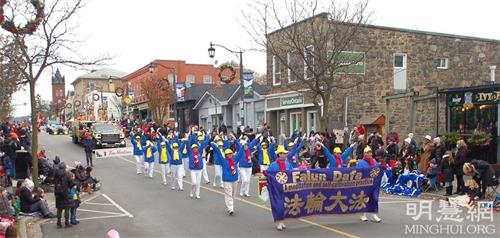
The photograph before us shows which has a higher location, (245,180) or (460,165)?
(460,165)

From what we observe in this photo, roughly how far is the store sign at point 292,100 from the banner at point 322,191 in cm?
1856

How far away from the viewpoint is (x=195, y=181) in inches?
618

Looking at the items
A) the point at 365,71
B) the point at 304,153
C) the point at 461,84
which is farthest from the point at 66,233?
the point at 461,84

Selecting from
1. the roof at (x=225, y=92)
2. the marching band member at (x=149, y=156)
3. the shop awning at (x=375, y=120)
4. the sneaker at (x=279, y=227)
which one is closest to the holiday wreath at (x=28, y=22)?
the marching band member at (x=149, y=156)

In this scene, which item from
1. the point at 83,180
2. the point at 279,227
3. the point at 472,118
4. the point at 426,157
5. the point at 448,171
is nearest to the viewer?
the point at 279,227

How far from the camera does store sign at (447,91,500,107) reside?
18.8 m

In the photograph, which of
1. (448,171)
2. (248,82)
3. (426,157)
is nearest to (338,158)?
(448,171)

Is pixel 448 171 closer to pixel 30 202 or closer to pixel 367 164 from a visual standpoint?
pixel 367 164

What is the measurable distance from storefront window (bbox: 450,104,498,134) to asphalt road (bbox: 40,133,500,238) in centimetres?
630

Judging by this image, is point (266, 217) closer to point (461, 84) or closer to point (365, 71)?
point (365, 71)

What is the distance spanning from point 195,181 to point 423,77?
19401mm

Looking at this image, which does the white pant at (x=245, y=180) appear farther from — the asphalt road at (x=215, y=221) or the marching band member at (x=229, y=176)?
the marching band member at (x=229, y=176)

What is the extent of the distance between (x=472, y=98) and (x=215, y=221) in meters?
12.6

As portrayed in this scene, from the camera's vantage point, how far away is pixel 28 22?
14.4 m
